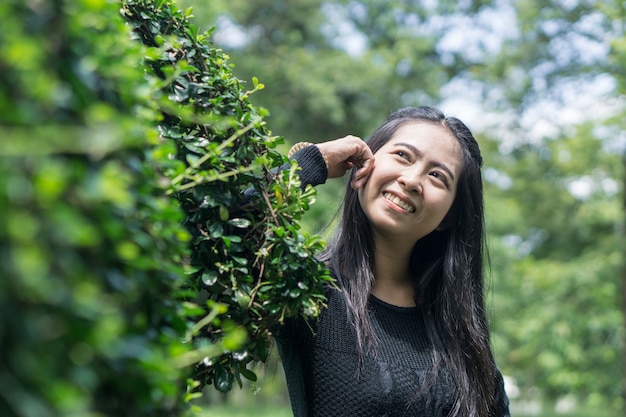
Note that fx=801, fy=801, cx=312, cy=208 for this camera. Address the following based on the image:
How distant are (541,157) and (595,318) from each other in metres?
A: 3.20

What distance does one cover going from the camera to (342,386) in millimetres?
2531

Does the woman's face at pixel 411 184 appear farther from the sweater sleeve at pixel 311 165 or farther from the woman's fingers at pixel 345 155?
the sweater sleeve at pixel 311 165

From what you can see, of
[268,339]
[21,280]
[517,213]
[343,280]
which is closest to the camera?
[21,280]

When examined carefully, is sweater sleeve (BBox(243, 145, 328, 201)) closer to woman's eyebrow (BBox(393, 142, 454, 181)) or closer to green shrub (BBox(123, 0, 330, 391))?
woman's eyebrow (BBox(393, 142, 454, 181))

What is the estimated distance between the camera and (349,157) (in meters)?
2.72

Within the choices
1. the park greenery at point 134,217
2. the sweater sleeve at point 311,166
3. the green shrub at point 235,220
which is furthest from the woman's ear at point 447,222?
the green shrub at point 235,220

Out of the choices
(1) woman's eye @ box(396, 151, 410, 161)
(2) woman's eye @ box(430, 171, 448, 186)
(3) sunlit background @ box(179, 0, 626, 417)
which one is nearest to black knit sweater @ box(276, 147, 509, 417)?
(1) woman's eye @ box(396, 151, 410, 161)

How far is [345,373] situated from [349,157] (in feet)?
2.37

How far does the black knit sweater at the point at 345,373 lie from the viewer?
8.26ft

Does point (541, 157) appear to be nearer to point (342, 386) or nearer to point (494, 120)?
point (494, 120)

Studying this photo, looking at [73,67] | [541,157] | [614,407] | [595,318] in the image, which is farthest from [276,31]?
[73,67]

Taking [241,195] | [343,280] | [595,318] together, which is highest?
[595,318]

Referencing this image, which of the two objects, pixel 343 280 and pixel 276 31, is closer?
pixel 343 280

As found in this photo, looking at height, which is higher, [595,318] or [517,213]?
[517,213]
